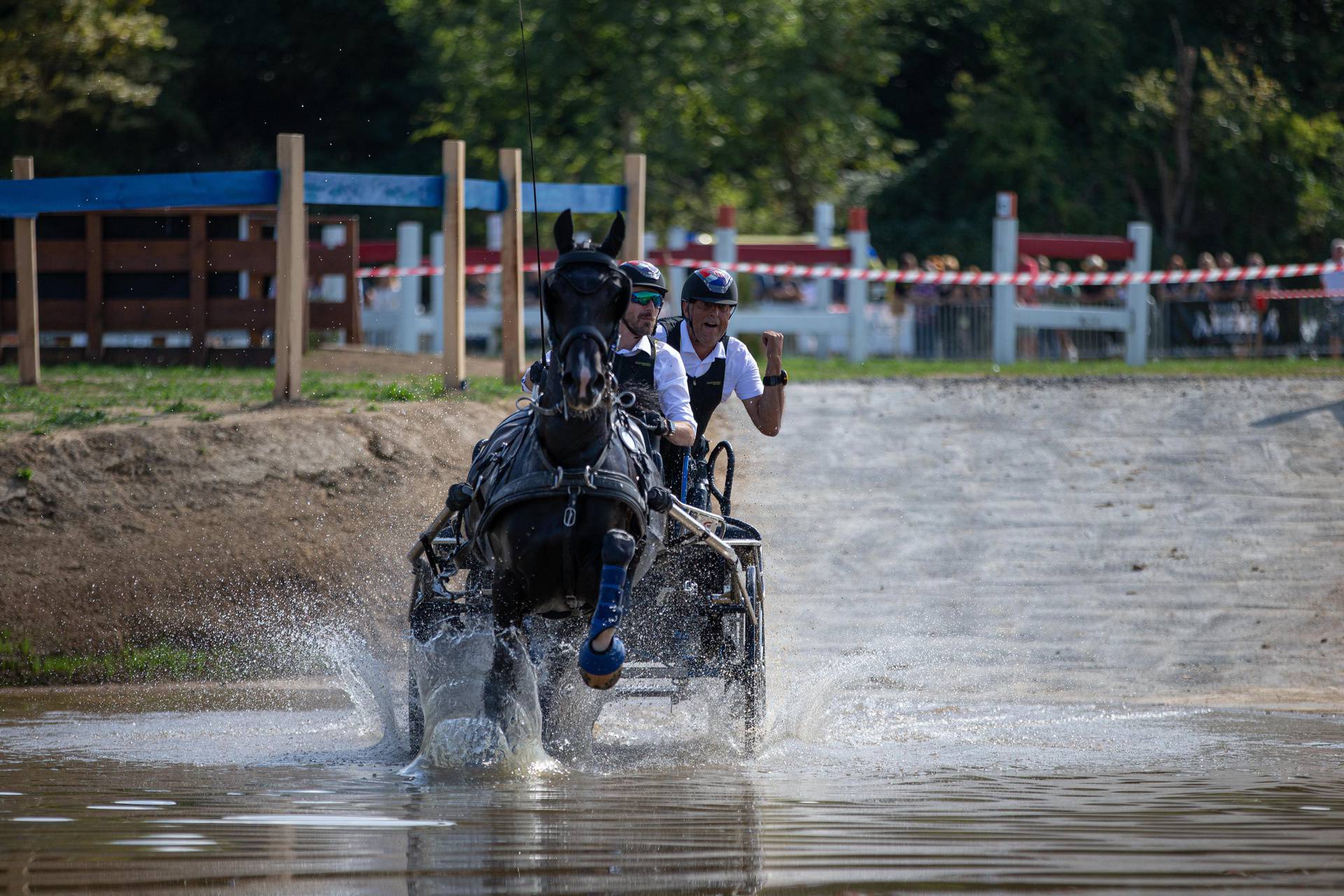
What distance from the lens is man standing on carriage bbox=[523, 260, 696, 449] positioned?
7.04 meters

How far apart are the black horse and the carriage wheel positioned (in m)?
1.13

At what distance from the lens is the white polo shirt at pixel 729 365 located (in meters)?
7.95

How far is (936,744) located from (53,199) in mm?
7679

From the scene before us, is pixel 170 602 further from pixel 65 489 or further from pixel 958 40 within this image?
pixel 958 40

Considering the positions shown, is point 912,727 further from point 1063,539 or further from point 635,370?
point 1063,539

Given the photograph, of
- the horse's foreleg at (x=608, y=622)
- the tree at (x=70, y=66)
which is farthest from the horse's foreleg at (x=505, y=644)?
the tree at (x=70, y=66)

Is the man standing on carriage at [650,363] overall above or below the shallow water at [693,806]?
above

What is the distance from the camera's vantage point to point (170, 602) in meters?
9.80

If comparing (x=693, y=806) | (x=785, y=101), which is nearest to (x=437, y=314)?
(x=693, y=806)

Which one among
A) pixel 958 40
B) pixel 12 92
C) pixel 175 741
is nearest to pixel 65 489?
pixel 175 741

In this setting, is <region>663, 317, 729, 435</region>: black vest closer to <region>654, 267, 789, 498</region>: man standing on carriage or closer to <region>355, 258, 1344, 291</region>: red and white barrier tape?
<region>654, 267, 789, 498</region>: man standing on carriage

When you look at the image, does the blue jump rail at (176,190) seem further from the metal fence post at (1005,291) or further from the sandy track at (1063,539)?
the metal fence post at (1005,291)

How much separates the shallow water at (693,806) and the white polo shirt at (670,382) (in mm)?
1285

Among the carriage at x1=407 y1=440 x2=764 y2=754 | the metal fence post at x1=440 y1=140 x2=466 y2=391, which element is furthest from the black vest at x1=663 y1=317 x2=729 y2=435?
the metal fence post at x1=440 y1=140 x2=466 y2=391
